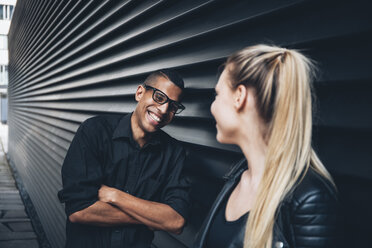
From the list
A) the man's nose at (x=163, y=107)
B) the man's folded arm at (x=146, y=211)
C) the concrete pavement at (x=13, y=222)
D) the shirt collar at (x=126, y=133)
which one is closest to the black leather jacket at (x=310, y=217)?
the man's folded arm at (x=146, y=211)

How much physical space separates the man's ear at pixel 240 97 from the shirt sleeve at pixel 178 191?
2.95 ft

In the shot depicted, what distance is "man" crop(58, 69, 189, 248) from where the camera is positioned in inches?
74.1

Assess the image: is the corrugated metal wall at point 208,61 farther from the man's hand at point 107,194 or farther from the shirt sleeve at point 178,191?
the man's hand at point 107,194

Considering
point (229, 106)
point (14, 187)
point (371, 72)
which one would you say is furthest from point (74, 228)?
point (14, 187)

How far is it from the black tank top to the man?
0.55 meters

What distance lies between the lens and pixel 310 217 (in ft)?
3.15

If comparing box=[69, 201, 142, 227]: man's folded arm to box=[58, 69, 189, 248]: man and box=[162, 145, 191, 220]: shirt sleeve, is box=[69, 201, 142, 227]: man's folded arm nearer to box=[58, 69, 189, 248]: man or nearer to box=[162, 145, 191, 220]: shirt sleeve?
box=[58, 69, 189, 248]: man

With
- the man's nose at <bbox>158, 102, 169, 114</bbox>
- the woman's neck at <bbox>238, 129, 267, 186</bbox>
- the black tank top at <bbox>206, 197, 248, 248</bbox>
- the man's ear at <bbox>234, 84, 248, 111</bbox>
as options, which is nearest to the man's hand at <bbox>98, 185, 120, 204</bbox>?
the man's nose at <bbox>158, 102, 169, 114</bbox>

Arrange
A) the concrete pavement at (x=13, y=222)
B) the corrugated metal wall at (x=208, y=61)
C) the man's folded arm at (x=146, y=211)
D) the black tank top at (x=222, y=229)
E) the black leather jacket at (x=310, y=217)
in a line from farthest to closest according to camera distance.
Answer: the concrete pavement at (x=13, y=222), the man's folded arm at (x=146, y=211), the black tank top at (x=222, y=229), the corrugated metal wall at (x=208, y=61), the black leather jacket at (x=310, y=217)

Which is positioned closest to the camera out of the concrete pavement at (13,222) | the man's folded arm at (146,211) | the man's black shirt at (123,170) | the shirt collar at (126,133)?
the man's folded arm at (146,211)

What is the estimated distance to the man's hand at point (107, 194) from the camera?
1874mm

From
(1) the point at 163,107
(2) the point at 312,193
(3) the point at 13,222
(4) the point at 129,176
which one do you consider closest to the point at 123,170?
(4) the point at 129,176

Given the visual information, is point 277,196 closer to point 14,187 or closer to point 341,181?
point 341,181

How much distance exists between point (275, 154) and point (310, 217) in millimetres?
235
